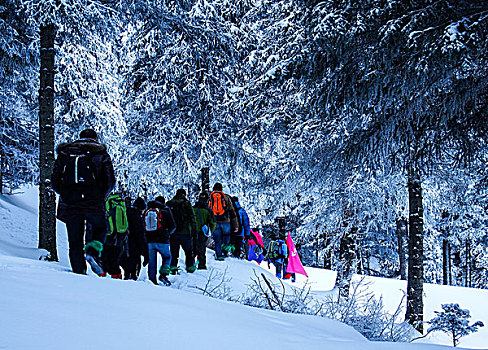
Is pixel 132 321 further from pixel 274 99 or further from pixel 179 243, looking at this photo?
pixel 274 99

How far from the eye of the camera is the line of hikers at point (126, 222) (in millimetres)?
5238

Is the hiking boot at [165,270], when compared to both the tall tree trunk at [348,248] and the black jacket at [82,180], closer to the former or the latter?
the black jacket at [82,180]

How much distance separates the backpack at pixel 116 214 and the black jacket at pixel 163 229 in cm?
58

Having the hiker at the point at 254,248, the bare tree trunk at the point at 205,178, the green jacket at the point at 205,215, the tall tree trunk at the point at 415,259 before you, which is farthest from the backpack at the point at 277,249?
the green jacket at the point at 205,215

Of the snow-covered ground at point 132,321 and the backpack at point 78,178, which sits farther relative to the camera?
the backpack at point 78,178

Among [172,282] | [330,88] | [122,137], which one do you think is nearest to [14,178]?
[122,137]

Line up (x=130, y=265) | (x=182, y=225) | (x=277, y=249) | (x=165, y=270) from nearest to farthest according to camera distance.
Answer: (x=165, y=270) < (x=130, y=265) < (x=182, y=225) < (x=277, y=249)

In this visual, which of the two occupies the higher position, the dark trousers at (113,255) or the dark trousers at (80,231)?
the dark trousers at (80,231)

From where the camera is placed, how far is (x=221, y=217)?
1110cm

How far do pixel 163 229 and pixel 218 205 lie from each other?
302cm

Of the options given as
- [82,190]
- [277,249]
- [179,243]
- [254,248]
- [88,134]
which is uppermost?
[88,134]

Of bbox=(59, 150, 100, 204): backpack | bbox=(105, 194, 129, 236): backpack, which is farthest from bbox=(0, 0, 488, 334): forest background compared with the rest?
bbox=(59, 150, 100, 204): backpack

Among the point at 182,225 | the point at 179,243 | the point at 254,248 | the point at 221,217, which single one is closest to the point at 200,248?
the point at 179,243

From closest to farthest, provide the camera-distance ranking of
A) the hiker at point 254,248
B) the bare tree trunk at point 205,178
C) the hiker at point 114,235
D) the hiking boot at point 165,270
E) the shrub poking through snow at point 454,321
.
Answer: the hiker at point 114,235 → the hiking boot at point 165,270 → the shrub poking through snow at point 454,321 → the bare tree trunk at point 205,178 → the hiker at point 254,248
